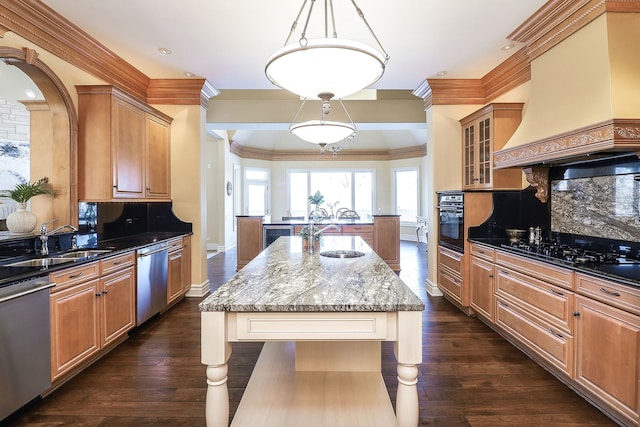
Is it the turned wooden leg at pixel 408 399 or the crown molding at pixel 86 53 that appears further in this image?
the crown molding at pixel 86 53

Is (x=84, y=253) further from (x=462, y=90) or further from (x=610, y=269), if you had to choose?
(x=462, y=90)

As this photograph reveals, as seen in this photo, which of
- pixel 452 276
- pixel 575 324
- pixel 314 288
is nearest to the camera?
pixel 314 288

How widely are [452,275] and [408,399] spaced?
3002 mm

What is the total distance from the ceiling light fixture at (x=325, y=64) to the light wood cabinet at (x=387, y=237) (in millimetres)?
4614

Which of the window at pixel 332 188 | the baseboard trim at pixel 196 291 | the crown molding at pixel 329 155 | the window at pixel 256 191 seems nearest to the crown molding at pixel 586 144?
the baseboard trim at pixel 196 291

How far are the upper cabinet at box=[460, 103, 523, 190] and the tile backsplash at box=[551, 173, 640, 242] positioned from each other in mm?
468

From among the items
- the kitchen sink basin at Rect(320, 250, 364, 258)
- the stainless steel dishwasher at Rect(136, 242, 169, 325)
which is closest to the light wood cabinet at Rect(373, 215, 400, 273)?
the kitchen sink basin at Rect(320, 250, 364, 258)

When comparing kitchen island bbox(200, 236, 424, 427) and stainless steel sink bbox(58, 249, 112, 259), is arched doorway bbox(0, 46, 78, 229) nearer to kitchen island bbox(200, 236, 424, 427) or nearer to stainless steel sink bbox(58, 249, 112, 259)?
stainless steel sink bbox(58, 249, 112, 259)

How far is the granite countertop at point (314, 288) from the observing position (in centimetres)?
139

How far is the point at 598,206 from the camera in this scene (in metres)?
2.74

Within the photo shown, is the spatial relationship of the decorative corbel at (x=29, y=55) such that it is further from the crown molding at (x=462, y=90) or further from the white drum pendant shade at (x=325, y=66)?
the crown molding at (x=462, y=90)

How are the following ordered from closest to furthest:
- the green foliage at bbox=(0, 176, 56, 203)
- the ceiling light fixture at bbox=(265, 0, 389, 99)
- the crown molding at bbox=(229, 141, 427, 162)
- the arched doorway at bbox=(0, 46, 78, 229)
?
the ceiling light fixture at bbox=(265, 0, 389, 99)
the green foliage at bbox=(0, 176, 56, 203)
the arched doorway at bbox=(0, 46, 78, 229)
the crown molding at bbox=(229, 141, 427, 162)

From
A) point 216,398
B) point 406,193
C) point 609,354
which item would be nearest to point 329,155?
point 406,193

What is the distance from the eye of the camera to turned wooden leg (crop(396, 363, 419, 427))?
54.3 inches
